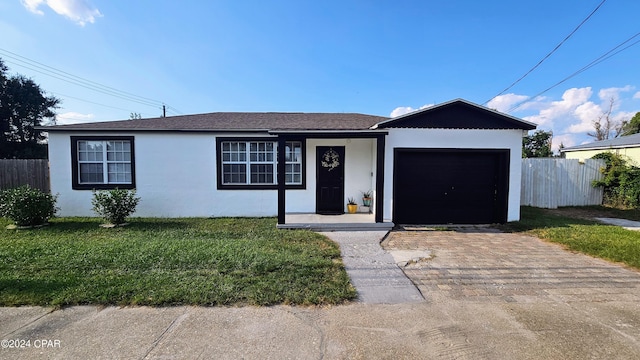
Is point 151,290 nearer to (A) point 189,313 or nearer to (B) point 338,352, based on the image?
(A) point 189,313

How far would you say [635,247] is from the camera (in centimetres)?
542

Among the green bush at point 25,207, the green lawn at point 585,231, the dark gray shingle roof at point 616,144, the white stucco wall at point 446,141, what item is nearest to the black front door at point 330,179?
the white stucco wall at point 446,141

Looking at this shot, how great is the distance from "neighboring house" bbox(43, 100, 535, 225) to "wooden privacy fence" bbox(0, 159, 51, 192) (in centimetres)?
240

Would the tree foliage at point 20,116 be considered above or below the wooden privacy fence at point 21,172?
above

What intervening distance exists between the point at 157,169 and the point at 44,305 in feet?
19.1

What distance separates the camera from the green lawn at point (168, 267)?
340 cm

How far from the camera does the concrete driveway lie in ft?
8.14

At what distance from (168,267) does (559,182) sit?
13188mm

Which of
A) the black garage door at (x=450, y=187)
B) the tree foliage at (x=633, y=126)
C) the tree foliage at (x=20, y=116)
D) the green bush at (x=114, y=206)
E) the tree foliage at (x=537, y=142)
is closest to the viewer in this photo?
the green bush at (x=114, y=206)

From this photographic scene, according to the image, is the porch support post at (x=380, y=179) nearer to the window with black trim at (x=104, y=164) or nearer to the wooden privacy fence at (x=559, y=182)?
the wooden privacy fence at (x=559, y=182)

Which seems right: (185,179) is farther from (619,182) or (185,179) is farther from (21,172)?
(619,182)

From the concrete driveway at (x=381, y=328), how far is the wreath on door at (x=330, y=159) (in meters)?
5.25

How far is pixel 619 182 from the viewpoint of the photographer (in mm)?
10250

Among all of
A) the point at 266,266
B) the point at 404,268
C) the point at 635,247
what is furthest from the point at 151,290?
the point at 635,247
